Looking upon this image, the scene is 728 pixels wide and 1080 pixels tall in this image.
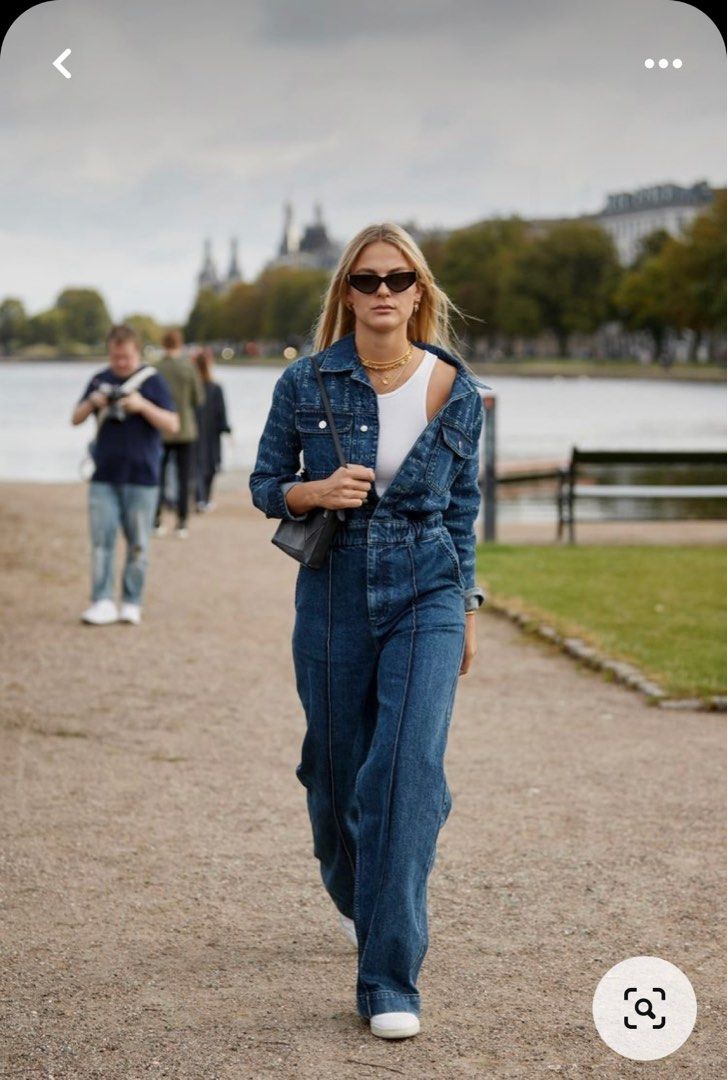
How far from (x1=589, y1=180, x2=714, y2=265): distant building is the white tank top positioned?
465ft

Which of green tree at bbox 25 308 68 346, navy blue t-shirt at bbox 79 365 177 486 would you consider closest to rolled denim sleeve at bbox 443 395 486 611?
navy blue t-shirt at bbox 79 365 177 486

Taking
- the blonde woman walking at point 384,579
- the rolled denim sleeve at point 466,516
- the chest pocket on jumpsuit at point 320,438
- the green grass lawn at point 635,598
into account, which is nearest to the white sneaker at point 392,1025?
the blonde woman walking at point 384,579

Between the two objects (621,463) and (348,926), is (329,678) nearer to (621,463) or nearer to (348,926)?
(348,926)

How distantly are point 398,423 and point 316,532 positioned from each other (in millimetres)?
323

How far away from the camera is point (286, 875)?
211 inches

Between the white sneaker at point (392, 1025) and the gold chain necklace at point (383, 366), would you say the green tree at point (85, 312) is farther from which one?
the white sneaker at point (392, 1025)

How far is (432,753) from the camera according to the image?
13.0 feet

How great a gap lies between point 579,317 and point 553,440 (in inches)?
3625

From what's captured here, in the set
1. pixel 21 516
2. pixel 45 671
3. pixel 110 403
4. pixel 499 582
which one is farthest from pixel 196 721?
pixel 21 516

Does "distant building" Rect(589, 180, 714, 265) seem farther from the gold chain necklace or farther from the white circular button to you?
the gold chain necklace

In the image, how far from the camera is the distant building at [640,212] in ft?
480

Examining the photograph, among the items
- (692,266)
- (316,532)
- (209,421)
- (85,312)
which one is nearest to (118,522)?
(316,532)

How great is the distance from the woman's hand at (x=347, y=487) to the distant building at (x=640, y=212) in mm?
142036

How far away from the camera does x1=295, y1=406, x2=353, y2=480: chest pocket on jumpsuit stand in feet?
13.3
